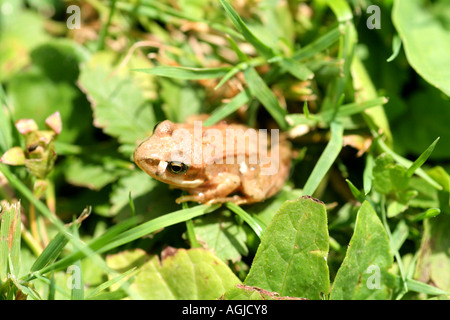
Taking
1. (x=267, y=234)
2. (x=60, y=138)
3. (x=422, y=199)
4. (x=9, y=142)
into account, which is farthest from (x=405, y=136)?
(x=9, y=142)

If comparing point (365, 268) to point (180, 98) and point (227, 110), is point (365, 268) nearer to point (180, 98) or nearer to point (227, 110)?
point (227, 110)

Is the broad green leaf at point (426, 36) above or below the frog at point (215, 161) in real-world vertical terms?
above

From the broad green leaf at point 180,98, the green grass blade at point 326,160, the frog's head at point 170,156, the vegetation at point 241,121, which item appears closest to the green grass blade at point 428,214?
the vegetation at point 241,121

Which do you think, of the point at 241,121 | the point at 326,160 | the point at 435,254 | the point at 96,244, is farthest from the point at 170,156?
the point at 435,254

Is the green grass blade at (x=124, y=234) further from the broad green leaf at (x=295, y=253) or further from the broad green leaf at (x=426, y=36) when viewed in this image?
the broad green leaf at (x=426, y=36)

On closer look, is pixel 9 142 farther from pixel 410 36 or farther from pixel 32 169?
pixel 410 36
